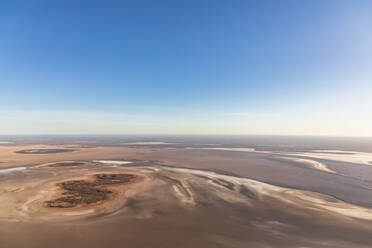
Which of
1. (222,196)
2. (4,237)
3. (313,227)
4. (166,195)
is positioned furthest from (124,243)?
(313,227)

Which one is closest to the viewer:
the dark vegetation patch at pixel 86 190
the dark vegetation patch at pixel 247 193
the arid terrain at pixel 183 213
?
the arid terrain at pixel 183 213

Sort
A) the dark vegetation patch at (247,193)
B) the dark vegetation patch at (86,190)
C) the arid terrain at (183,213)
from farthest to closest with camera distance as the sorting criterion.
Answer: the dark vegetation patch at (247,193) → the dark vegetation patch at (86,190) → the arid terrain at (183,213)

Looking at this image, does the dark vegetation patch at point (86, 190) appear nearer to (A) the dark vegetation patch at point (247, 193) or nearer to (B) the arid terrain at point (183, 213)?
(B) the arid terrain at point (183, 213)

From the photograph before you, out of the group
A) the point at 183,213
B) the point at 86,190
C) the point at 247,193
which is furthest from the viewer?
the point at 86,190

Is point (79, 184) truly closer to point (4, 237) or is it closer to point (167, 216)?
point (4, 237)

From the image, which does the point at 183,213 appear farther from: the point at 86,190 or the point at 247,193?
the point at 86,190

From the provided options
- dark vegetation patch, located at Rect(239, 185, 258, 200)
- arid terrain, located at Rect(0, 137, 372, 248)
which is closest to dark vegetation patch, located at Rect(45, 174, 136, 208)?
arid terrain, located at Rect(0, 137, 372, 248)

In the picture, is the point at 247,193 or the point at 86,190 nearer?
the point at 247,193

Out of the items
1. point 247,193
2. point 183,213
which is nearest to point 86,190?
point 183,213

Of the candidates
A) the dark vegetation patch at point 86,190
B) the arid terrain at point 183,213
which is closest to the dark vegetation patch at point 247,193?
the arid terrain at point 183,213
